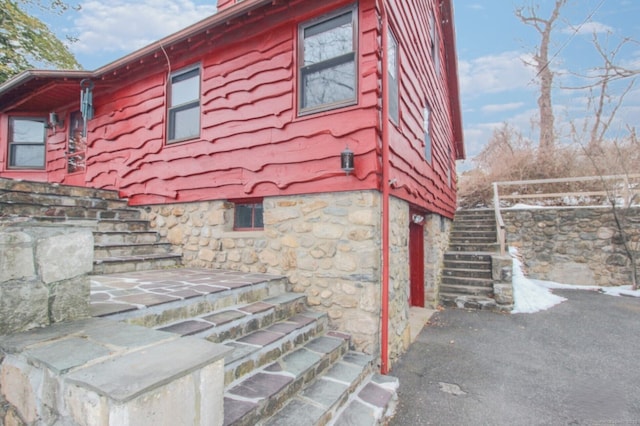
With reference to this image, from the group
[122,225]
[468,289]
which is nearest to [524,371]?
[468,289]

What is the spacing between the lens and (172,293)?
2812 millimetres

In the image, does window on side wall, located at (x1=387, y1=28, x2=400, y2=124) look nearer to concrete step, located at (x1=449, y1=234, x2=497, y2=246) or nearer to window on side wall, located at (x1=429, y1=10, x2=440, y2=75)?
window on side wall, located at (x1=429, y1=10, x2=440, y2=75)

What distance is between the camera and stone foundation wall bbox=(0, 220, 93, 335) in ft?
5.11

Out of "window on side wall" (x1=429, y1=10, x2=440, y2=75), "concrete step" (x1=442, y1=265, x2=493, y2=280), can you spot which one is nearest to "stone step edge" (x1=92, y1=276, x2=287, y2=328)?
"concrete step" (x1=442, y1=265, x2=493, y2=280)

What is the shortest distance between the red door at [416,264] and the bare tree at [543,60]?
946cm

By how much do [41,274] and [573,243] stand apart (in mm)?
11047

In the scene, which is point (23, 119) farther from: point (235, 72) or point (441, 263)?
point (441, 263)

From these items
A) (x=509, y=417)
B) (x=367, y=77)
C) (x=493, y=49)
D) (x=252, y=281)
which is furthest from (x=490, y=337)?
(x=493, y=49)

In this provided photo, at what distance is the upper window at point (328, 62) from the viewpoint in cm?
360

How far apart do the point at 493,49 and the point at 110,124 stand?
20.3 m

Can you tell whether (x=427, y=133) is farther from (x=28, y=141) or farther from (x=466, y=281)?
(x=28, y=141)

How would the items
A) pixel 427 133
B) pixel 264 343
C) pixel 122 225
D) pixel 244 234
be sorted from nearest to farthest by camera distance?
pixel 264 343 < pixel 244 234 < pixel 122 225 < pixel 427 133

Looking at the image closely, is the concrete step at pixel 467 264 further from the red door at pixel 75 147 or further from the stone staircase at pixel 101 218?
the red door at pixel 75 147

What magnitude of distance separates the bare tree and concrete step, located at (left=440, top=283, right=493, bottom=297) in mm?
9053
